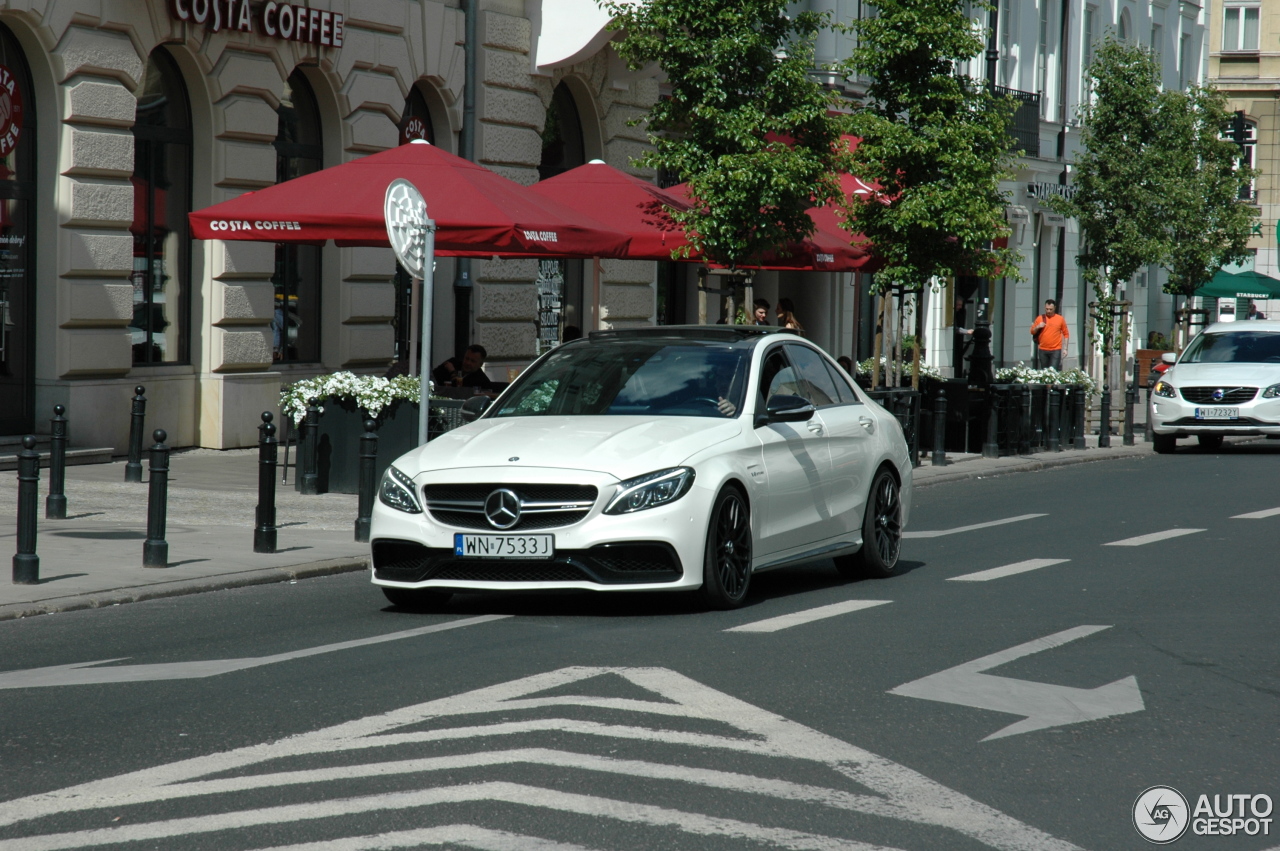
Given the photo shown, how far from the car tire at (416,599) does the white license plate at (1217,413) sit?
57.1 ft

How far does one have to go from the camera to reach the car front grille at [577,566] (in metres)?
8.86

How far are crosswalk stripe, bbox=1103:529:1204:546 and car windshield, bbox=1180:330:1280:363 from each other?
12340 millimetres

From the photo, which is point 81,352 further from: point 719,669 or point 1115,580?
point 719,669

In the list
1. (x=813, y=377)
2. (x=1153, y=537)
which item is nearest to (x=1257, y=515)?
(x=1153, y=537)

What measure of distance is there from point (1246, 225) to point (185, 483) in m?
27.5

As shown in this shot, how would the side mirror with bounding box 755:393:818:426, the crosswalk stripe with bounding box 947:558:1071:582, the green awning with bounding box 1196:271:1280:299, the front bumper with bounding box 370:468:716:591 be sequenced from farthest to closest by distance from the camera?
the green awning with bounding box 1196:271:1280:299
the crosswalk stripe with bounding box 947:558:1071:582
the side mirror with bounding box 755:393:818:426
the front bumper with bounding box 370:468:716:591

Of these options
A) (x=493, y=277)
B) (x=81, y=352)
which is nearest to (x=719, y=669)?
(x=81, y=352)

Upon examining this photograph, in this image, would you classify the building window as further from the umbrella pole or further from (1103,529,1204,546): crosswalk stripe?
the umbrella pole

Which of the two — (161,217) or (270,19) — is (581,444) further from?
(270,19)

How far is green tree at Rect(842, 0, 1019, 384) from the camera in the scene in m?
21.3

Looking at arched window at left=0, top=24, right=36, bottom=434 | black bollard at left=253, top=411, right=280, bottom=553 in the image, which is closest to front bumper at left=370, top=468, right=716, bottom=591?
black bollard at left=253, top=411, right=280, bottom=553

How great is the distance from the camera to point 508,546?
887cm

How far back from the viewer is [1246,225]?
125ft

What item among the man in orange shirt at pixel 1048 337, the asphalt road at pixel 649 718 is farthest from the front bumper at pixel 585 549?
the man in orange shirt at pixel 1048 337
